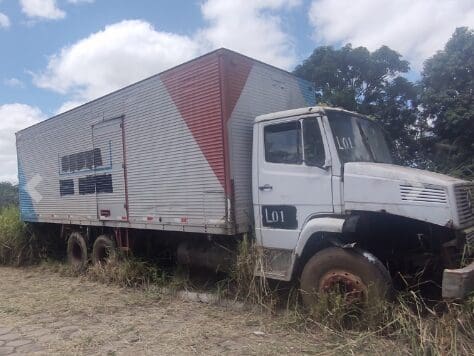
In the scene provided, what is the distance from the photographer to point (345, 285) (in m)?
5.23

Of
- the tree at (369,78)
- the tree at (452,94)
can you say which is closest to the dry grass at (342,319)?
the tree at (452,94)

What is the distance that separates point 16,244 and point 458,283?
32.9 feet

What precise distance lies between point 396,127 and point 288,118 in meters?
14.8

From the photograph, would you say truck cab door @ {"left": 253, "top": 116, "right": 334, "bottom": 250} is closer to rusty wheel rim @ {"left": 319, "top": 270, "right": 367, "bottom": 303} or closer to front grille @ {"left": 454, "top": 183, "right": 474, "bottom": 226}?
rusty wheel rim @ {"left": 319, "top": 270, "right": 367, "bottom": 303}

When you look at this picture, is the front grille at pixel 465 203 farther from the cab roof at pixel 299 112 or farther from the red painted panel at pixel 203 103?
the red painted panel at pixel 203 103

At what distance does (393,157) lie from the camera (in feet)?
21.9

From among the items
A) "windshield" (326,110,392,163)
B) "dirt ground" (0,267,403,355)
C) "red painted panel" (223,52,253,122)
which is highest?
"red painted panel" (223,52,253,122)

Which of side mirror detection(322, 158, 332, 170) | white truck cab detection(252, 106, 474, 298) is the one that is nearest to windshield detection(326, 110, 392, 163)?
white truck cab detection(252, 106, 474, 298)

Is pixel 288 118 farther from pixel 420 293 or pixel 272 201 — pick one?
pixel 420 293

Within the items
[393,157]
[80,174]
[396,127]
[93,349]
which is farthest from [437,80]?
[93,349]

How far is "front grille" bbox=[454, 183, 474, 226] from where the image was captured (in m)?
4.91

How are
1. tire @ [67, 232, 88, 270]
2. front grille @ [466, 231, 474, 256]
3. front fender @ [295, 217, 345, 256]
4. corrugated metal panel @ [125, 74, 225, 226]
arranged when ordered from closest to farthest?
front grille @ [466, 231, 474, 256]
front fender @ [295, 217, 345, 256]
corrugated metal panel @ [125, 74, 225, 226]
tire @ [67, 232, 88, 270]

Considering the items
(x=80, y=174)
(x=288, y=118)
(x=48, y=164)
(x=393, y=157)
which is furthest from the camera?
(x=48, y=164)

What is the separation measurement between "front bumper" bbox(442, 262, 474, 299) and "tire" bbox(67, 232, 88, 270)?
23.7 feet
